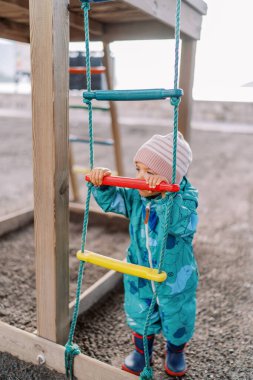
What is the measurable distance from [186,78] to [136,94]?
97 cm

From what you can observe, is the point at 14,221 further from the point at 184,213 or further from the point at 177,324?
the point at 184,213

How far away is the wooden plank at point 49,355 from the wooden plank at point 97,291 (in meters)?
0.27

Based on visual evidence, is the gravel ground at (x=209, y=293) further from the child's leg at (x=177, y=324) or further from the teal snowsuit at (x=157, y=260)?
the teal snowsuit at (x=157, y=260)

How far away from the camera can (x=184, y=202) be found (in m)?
1.15

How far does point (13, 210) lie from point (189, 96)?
1.75 meters

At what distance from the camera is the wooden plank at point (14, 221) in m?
2.58

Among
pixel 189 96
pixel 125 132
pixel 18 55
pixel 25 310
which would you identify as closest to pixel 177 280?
pixel 25 310

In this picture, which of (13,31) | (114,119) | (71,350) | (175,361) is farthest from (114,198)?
(114,119)

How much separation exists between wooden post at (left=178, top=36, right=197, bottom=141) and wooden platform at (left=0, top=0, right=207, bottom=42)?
0.06 m

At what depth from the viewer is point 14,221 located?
8.73 ft

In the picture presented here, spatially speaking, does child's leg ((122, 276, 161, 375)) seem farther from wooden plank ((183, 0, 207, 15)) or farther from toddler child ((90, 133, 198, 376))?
wooden plank ((183, 0, 207, 15))

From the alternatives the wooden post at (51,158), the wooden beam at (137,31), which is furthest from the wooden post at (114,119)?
the wooden post at (51,158)

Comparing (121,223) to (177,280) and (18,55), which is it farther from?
(18,55)

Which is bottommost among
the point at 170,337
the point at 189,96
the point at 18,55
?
the point at 170,337
